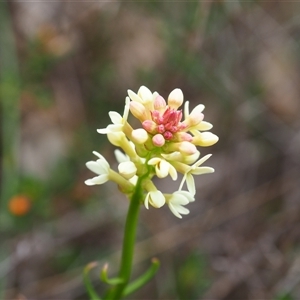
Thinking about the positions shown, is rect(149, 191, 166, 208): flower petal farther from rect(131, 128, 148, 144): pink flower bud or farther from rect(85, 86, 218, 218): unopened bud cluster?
rect(131, 128, 148, 144): pink flower bud

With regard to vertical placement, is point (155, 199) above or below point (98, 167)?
below

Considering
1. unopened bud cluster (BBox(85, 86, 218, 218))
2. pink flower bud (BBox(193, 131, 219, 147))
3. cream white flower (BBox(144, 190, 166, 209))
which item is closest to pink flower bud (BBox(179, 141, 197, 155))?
unopened bud cluster (BBox(85, 86, 218, 218))

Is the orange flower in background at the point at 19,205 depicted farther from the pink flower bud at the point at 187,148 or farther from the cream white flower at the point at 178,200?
the pink flower bud at the point at 187,148

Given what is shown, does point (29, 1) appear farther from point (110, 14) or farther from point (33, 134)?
point (33, 134)

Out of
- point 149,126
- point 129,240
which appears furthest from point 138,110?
point 129,240

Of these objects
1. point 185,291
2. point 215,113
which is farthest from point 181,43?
point 185,291

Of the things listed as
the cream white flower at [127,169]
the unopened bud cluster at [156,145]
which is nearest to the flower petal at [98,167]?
the unopened bud cluster at [156,145]

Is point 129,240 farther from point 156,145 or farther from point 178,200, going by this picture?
point 156,145
